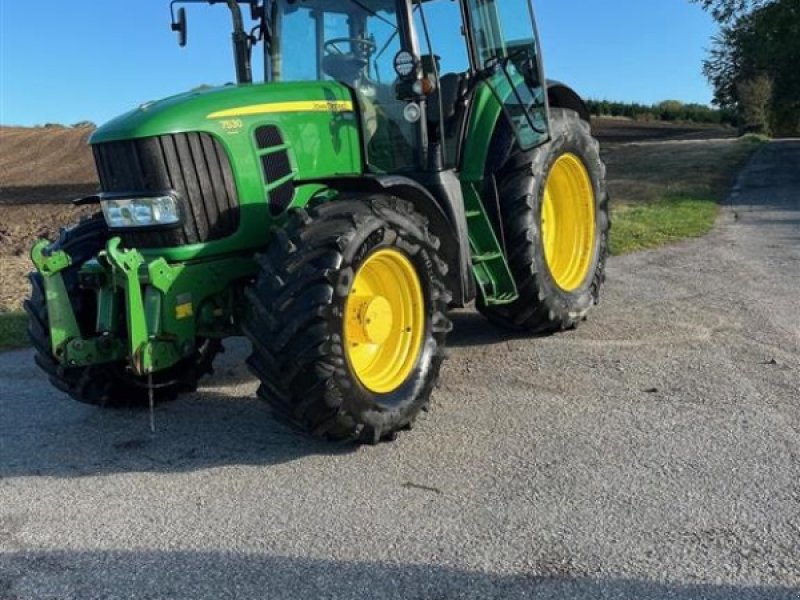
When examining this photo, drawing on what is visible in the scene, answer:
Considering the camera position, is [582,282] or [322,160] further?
[582,282]

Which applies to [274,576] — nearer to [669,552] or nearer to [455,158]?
[669,552]

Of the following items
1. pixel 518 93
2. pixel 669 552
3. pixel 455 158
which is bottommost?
pixel 669 552

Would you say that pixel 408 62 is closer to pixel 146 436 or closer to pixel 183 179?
pixel 183 179

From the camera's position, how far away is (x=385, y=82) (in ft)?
16.6

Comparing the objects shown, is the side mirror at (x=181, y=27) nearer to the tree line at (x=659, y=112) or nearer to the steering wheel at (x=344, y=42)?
the steering wheel at (x=344, y=42)

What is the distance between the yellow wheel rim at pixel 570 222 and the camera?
6539mm

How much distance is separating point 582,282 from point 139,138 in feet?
11.9

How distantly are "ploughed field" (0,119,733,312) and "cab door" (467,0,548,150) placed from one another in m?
5.16

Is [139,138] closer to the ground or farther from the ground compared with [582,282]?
farther from the ground

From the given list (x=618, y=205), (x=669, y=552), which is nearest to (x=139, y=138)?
(x=669, y=552)

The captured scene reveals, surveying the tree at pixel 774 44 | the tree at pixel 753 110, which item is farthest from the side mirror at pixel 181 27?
the tree at pixel 753 110

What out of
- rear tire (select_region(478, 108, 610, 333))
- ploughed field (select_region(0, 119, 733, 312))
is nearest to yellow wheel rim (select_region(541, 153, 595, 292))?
rear tire (select_region(478, 108, 610, 333))

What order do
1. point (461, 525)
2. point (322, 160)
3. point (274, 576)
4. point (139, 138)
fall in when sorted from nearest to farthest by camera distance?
point (274, 576)
point (461, 525)
point (139, 138)
point (322, 160)

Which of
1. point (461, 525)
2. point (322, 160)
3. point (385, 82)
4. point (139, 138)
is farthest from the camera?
point (385, 82)
